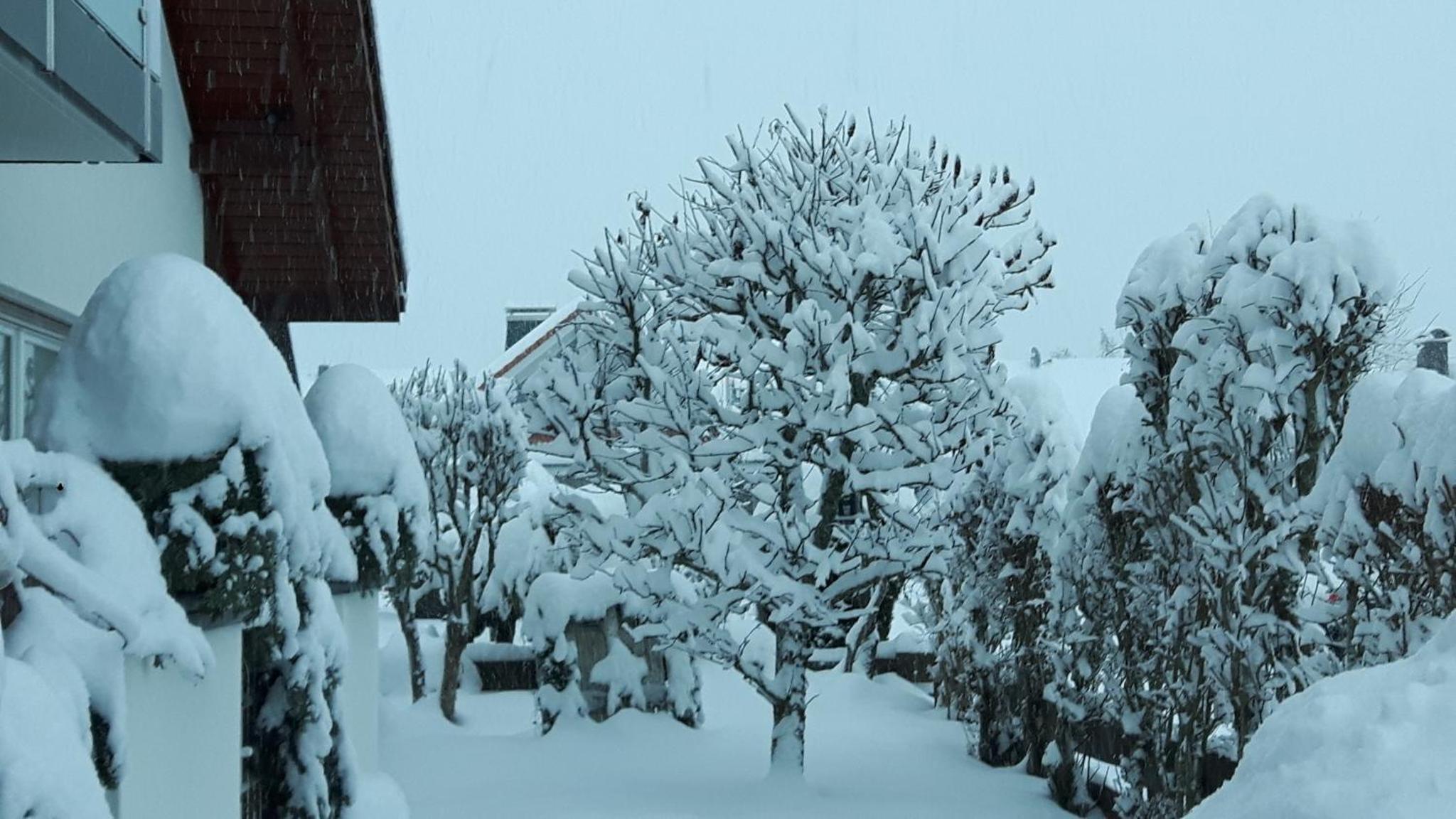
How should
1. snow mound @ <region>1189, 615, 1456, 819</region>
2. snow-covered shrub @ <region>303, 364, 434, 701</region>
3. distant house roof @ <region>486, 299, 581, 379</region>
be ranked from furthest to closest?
distant house roof @ <region>486, 299, 581, 379</region>, snow-covered shrub @ <region>303, 364, 434, 701</region>, snow mound @ <region>1189, 615, 1456, 819</region>

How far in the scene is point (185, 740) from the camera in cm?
500

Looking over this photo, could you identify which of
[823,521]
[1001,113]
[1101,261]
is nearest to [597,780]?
[823,521]

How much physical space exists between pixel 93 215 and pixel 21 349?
1.12 m

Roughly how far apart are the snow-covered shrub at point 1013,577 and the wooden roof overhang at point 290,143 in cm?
602

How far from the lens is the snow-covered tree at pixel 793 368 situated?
1252 cm

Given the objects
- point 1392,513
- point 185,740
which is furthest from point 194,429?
point 1392,513

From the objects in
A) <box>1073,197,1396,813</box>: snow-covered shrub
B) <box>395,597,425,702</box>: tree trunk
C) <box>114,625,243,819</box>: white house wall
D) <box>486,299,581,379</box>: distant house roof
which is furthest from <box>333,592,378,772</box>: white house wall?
<box>486,299,581,379</box>: distant house roof

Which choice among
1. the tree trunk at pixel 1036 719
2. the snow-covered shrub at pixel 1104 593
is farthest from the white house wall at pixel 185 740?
the tree trunk at pixel 1036 719

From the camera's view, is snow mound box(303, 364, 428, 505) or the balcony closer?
the balcony

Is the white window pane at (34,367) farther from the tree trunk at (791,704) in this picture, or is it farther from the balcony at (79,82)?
the tree trunk at (791,704)

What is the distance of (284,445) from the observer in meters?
5.27

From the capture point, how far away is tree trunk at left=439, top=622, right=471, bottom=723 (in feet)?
63.1

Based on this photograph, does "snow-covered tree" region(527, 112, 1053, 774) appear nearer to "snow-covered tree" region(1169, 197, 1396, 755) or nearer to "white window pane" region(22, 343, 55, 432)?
"snow-covered tree" region(1169, 197, 1396, 755)

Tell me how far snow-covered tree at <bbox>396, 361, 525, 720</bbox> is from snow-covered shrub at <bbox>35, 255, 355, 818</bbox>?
1417 centimetres
